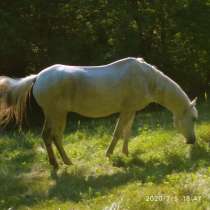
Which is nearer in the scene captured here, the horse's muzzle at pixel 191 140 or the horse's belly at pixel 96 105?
the horse's belly at pixel 96 105

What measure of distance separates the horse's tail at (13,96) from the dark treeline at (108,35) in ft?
22.4

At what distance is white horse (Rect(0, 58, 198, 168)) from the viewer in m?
8.27

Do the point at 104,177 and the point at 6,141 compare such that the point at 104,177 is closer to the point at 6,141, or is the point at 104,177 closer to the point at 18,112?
the point at 18,112

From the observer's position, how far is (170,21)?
16766 mm

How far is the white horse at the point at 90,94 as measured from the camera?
27.1ft

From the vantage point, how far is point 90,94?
334 inches

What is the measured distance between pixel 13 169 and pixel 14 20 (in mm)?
7621

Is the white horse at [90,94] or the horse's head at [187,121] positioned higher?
the white horse at [90,94]

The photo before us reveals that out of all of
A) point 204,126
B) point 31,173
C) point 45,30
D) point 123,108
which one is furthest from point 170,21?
point 31,173

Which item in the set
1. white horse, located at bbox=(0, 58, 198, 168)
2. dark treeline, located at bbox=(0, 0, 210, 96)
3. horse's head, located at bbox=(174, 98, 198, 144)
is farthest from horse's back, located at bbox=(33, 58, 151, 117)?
dark treeline, located at bbox=(0, 0, 210, 96)
